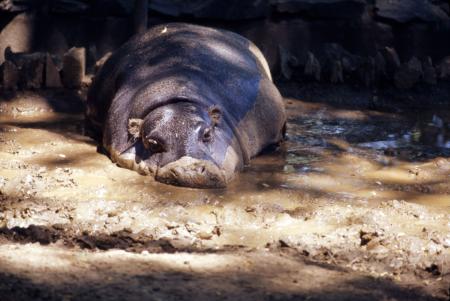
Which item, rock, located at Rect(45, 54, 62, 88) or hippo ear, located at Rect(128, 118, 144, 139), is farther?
rock, located at Rect(45, 54, 62, 88)

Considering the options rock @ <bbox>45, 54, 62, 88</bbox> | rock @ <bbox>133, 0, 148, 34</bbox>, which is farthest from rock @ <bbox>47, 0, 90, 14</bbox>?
rock @ <bbox>45, 54, 62, 88</bbox>

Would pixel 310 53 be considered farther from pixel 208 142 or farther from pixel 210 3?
pixel 208 142

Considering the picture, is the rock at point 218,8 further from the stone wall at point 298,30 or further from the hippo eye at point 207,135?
the hippo eye at point 207,135

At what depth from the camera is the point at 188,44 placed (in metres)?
7.53

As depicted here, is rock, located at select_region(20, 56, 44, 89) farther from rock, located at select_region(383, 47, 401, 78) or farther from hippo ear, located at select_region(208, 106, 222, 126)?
rock, located at select_region(383, 47, 401, 78)

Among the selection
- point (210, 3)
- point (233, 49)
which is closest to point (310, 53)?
point (210, 3)

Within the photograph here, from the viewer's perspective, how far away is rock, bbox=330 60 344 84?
9.59 meters

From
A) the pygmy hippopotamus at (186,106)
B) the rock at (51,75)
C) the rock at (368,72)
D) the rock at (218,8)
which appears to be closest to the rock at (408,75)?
the rock at (368,72)

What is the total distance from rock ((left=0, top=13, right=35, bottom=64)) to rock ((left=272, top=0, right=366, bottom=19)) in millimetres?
2915

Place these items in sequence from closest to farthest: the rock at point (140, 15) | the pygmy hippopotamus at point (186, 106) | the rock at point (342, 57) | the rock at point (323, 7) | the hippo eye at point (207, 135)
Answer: the pygmy hippopotamus at point (186, 106)
the hippo eye at point (207, 135)
the rock at point (140, 15)
the rock at point (342, 57)
the rock at point (323, 7)

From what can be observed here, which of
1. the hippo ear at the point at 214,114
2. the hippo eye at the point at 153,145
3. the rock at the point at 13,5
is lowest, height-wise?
the hippo eye at the point at 153,145

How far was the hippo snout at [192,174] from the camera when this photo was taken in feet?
19.4

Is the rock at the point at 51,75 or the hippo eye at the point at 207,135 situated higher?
the hippo eye at the point at 207,135

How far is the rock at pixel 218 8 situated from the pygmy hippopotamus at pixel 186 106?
166cm
